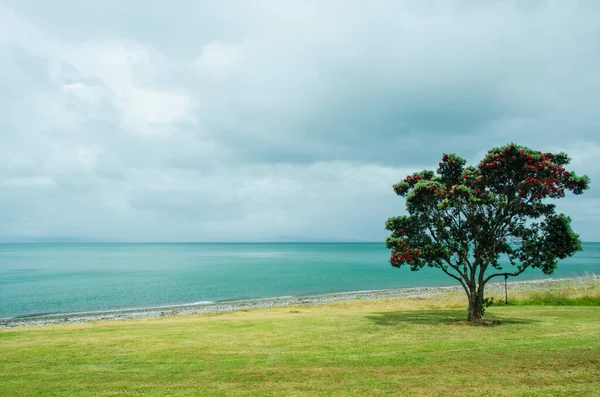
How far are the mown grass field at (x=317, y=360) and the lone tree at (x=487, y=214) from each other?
3.44 m

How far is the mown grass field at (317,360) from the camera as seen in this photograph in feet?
35.9

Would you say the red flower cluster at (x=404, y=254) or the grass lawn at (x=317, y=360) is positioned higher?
the red flower cluster at (x=404, y=254)

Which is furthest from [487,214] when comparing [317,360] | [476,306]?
[317,360]

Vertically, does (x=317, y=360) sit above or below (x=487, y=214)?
below

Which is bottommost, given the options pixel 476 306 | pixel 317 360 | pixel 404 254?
pixel 476 306

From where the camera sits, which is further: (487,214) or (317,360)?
(487,214)

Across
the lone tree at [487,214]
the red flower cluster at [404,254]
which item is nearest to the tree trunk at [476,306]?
the lone tree at [487,214]

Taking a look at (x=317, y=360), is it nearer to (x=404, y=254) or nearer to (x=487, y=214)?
(x=404, y=254)

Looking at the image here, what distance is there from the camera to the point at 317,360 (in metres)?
14.3

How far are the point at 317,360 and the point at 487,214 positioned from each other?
1451 centimetres

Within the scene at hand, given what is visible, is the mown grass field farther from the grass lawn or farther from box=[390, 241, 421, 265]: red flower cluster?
box=[390, 241, 421, 265]: red flower cluster

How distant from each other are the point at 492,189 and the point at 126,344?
20410 millimetres

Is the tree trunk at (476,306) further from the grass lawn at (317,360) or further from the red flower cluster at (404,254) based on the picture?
the red flower cluster at (404,254)

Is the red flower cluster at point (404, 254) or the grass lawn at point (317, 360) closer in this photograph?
the grass lawn at point (317, 360)
